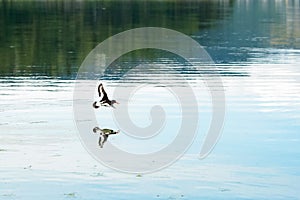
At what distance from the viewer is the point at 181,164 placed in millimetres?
27234

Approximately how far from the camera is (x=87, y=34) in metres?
82.8

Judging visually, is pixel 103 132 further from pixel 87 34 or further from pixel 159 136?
pixel 87 34

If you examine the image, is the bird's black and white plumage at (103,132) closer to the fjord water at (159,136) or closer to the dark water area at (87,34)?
the fjord water at (159,136)

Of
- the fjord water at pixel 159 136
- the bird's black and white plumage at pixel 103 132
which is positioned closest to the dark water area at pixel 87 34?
the fjord water at pixel 159 136

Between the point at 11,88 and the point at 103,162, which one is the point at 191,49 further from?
the point at 103,162

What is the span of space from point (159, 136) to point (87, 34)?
170 feet

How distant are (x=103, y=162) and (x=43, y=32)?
53.9 metres

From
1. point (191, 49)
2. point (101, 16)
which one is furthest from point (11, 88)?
point (101, 16)

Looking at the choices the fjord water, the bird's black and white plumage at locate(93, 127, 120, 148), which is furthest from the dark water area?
the bird's black and white plumage at locate(93, 127, 120, 148)

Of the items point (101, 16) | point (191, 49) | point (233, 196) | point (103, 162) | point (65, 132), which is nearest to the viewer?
point (233, 196)

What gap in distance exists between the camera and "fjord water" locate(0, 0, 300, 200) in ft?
80.3

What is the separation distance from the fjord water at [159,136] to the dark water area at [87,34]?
0.29 m

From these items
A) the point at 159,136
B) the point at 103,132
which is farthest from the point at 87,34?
the point at 159,136

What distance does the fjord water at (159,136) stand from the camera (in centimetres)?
2447
